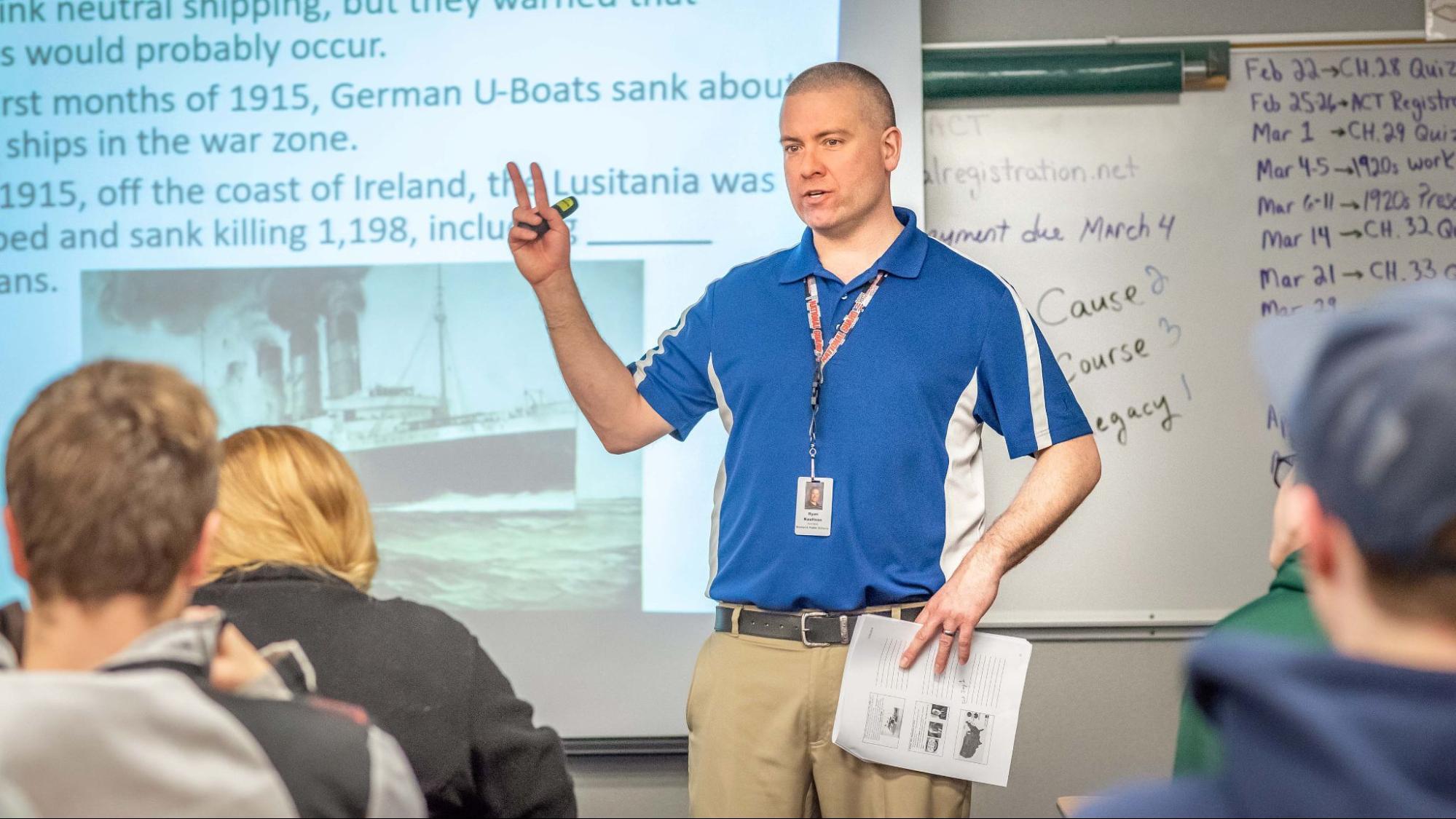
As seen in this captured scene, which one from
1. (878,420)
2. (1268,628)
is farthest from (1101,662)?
(1268,628)

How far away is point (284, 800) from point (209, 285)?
2.35 meters

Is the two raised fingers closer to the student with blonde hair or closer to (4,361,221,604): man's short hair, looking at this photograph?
the student with blonde hair

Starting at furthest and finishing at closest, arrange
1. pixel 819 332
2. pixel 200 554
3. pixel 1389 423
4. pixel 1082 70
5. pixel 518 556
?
1. pixel 1082 70
2. pixel 518 556
3. pixel 819 332
4. pixel 200 554
5. pixel 1389 423

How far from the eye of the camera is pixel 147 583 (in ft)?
3.67

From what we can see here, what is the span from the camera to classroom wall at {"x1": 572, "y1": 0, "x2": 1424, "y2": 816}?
11.1ft

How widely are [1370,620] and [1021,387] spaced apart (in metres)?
1.51

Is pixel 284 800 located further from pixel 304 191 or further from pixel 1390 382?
pixel 304 191

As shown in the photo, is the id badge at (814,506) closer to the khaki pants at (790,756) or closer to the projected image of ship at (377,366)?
the khaki pants at (790,756)

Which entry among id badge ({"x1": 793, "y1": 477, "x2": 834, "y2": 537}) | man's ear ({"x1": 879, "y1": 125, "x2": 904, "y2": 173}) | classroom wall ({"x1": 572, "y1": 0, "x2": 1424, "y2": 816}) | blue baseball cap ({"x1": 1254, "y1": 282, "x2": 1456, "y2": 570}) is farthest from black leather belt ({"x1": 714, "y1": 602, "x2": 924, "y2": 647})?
blue baseball cap ({"x1": 1254, "y1": 282, "x2": 1456, "y2": 570})

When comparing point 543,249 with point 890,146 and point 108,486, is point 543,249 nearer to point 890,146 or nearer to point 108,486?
point 890,146

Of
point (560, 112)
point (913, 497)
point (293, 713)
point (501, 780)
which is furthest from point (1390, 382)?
point (560, 112)

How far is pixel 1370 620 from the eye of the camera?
774mm

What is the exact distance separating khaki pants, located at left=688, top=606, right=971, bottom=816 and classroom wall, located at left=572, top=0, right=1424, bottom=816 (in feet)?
4.05

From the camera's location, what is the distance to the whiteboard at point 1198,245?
3371 millimetres
